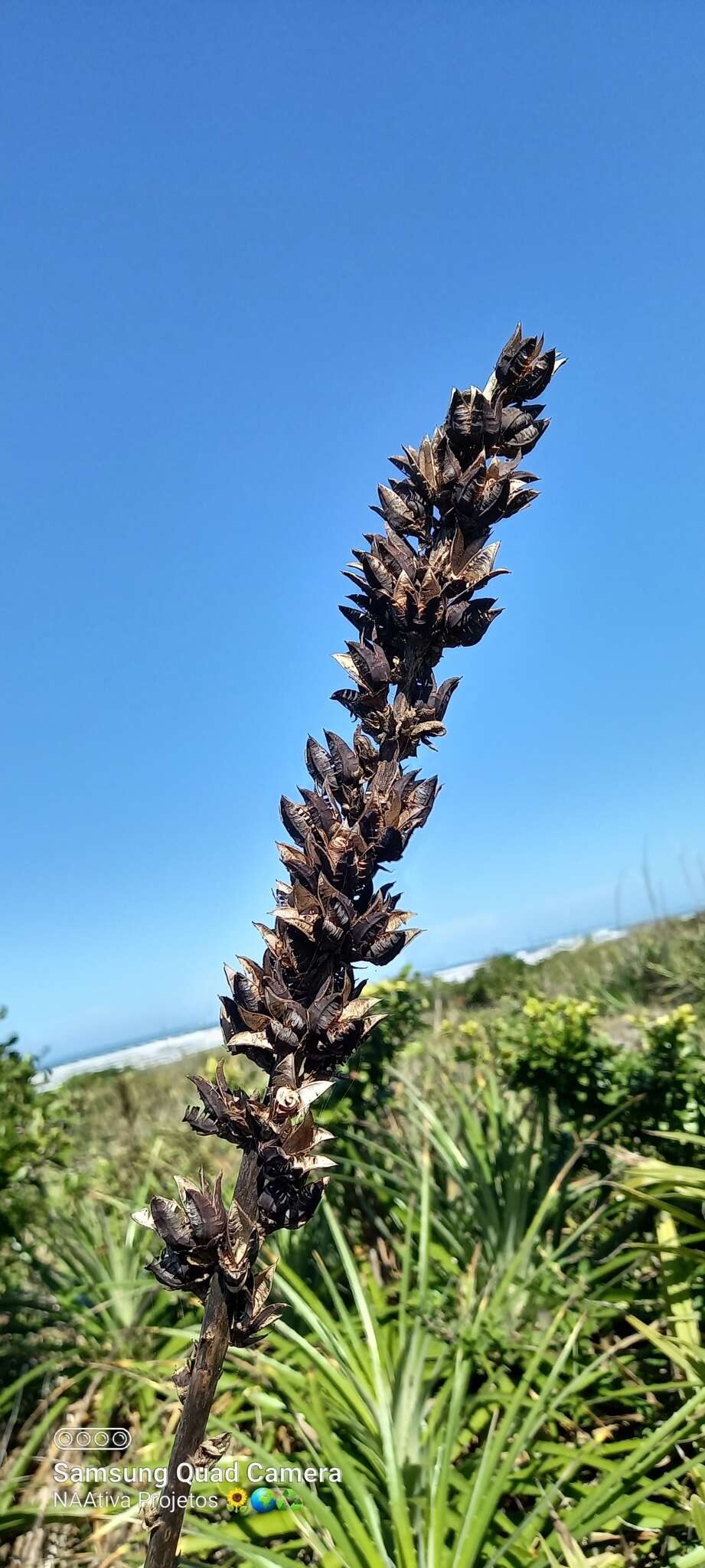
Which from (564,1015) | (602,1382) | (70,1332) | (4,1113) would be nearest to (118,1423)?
(70,1332)

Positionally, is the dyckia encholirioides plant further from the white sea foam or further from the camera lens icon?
the camera lens icon

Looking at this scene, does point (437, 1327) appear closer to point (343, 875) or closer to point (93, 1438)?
point (93, 1438)

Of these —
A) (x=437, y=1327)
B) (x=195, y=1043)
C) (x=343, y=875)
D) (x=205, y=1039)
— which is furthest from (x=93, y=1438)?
(x=205, y=1039)

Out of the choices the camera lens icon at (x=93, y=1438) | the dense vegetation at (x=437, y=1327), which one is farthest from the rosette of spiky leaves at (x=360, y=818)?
the camera lens icon at (x=93, y=1438)

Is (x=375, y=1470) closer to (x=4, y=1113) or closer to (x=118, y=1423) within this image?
(x=118, y=1423)

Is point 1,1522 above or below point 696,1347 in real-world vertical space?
below

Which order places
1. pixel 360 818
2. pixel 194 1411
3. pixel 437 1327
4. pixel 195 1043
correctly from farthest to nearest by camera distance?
pixel 195 1043 < pixel 437 1327 < pixel 360 818 < pixel 194 1411
